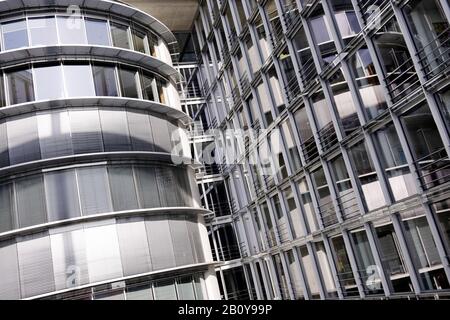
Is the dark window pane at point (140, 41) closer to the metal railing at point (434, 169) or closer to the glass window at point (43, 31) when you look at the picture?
the glass window at point (43, 31)

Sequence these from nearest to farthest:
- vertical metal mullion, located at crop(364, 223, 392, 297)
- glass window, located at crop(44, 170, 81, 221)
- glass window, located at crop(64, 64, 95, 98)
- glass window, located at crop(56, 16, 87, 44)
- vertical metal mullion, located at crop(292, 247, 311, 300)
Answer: vertical metal mullion, located at crop(364, 223, 392, 297), glass window, located at crop(44, 170, 81, 221), vertical metal mullion, located at crop(292, 247, 311, 300), glass window, located at crop(64, 64, 95, 98), glass window, located at crop(56, 16, 87, 44)

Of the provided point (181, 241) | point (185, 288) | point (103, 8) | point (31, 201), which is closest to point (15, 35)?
point (103, 8)

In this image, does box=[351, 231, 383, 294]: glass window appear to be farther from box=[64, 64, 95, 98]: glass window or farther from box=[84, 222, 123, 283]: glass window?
box=[64, 64, 95, 98]: glass window

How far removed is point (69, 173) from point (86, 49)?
6.15 metres

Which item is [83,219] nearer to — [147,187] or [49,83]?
[147,187]

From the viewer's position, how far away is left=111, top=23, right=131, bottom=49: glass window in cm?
2153

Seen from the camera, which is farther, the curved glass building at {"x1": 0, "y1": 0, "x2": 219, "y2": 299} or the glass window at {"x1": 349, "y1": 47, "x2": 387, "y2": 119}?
the curved glass building at {"x1": 0, "y1": 0, "x2": 219, "y2": 299}

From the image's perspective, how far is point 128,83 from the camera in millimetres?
21094

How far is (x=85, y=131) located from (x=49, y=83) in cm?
285

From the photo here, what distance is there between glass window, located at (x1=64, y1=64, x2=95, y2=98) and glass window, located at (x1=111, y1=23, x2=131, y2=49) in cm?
223

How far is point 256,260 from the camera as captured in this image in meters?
24.8

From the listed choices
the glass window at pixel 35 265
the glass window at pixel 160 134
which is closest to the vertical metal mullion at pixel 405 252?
the glass window at pixel 160 134

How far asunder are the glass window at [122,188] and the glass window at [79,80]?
12.9 ft

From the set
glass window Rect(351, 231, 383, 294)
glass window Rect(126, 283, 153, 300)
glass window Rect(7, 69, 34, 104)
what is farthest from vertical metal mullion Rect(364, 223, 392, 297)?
glass window Rect(7, 69, 34, 104)
